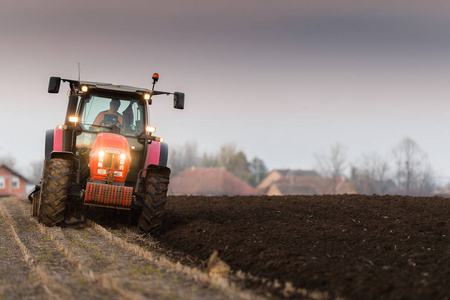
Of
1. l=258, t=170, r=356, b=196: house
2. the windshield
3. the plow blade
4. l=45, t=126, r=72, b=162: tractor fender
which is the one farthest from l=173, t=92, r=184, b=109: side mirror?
l=258, t=170, r=356, b=196: house

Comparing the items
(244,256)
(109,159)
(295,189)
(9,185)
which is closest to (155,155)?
(109,159)

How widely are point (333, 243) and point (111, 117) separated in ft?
16.6

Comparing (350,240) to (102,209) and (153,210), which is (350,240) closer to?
(153,210)

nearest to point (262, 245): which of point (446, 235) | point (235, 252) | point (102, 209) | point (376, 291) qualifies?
point (235, 252)

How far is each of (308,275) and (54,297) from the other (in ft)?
8.70

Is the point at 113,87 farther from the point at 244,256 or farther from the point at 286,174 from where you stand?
the point at 286,174

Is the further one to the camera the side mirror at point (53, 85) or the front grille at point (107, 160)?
the side mirror at point (53, 85)

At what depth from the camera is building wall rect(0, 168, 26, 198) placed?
5794 centimetres

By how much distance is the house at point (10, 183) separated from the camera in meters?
58.0

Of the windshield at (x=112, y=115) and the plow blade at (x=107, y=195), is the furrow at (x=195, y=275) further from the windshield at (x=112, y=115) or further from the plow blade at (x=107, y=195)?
the windshield at (x=112, y=115)

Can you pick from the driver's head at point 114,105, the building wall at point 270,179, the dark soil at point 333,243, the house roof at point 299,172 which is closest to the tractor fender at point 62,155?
the driver's head at point 114,105

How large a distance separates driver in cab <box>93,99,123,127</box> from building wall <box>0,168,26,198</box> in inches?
2008

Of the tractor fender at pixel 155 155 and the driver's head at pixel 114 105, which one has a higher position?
the driver's head at pixel 114 105

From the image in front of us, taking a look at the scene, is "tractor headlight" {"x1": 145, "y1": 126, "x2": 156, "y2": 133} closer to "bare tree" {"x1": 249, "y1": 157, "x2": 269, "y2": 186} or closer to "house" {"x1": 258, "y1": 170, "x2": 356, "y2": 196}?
"house" {"x1": 258, "y1": 170, "x2": 356, "y2": 196}
